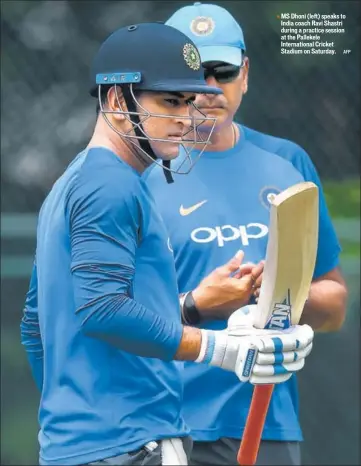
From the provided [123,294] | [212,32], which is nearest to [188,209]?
[212,32]

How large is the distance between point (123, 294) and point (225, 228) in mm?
1121

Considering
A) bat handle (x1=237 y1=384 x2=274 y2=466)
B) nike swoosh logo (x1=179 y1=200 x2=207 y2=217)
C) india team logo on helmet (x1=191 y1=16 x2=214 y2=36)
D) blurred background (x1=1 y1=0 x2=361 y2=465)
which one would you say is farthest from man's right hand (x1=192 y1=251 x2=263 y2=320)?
blurred background (x1=1 y1=0 x2=361 y2=465)

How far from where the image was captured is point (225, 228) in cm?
385

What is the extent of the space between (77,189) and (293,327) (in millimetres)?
660

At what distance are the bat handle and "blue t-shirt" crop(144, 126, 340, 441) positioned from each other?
18.5 inches

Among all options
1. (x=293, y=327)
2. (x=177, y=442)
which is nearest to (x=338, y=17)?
(x=293, y=327)

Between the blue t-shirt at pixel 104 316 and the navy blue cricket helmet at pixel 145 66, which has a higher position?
the navy blue cricket helmet at pixel 145 66

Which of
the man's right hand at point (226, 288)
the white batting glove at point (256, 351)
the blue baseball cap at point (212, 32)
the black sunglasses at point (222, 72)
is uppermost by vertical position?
the blue baseball cap at point (212, 32)

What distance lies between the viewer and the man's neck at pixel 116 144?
2934mm

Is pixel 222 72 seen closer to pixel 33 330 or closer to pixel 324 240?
pixel 324 240

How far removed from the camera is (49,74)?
4.96 m

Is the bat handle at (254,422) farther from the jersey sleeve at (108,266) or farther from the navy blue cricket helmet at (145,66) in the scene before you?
the navy blue cricket helmet at (145,66)

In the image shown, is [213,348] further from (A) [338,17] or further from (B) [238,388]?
(A) [338,17]

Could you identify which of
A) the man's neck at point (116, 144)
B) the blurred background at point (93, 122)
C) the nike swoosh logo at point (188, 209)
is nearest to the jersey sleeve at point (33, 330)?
the man's neck at point (116, 144)
